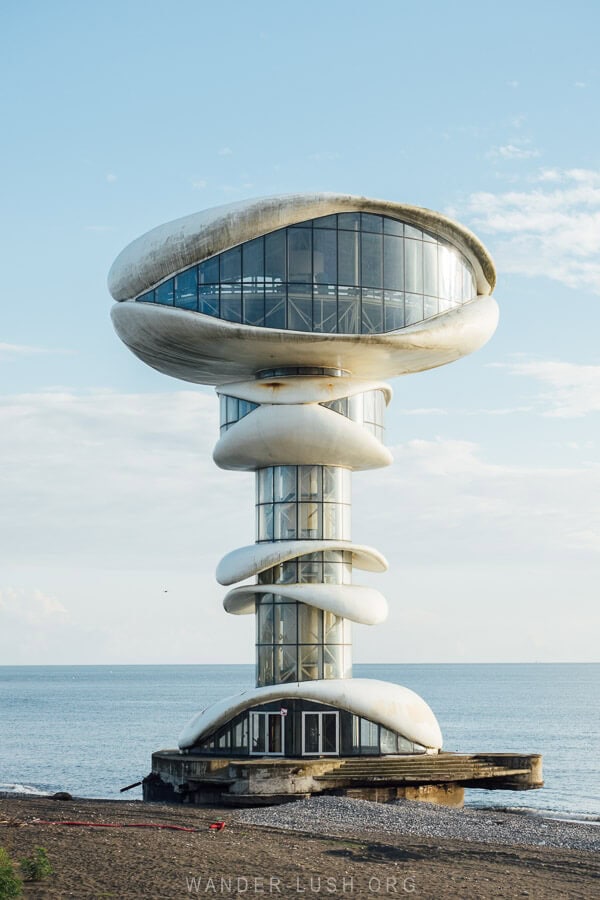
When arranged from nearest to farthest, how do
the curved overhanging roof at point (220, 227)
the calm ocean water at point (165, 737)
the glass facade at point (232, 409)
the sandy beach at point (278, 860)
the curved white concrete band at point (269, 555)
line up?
the sandy beach at point (278, 860) < the curved overhanging roof at point (220, 227) < the curved white concrete band at point (269, 555) < the glass facade at point (232, 409) < the calm ocean water at point (165, 737)

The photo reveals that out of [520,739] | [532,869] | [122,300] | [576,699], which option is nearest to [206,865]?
[532,869]

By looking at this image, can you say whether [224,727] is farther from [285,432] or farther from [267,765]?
[285,432]

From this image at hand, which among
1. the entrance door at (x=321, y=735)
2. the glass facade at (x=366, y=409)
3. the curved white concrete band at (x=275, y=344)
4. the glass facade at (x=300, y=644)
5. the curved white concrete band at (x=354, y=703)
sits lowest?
the entrance door at (x=321, y=735)

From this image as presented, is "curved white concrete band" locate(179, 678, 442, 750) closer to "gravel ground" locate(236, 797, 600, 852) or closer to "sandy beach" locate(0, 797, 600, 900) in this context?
"gravel ground" locate(236, 797, 600, 852)

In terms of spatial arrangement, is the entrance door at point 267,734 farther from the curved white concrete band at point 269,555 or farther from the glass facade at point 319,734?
the curved white concrete band at point 269,555

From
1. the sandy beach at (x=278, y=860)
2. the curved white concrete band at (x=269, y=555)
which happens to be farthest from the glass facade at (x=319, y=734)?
the sandy beach at (x=278, y=860)

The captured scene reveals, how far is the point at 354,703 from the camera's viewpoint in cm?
4156

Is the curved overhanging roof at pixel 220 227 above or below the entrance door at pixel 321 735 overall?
above

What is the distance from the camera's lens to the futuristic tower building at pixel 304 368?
40938mm

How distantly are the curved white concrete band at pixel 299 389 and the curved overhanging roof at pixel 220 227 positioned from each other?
15.2 ft

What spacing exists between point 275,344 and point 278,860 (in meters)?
19.2

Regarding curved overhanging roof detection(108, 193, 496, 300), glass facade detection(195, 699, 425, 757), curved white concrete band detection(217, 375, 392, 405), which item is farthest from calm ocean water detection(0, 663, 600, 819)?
curved overhanging roof detection(108, 193, 496, 300)

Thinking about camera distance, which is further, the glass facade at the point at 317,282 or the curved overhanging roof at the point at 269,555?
the curved overhanging roof at the point at 269,555

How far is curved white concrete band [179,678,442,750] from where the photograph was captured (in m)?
41.6
